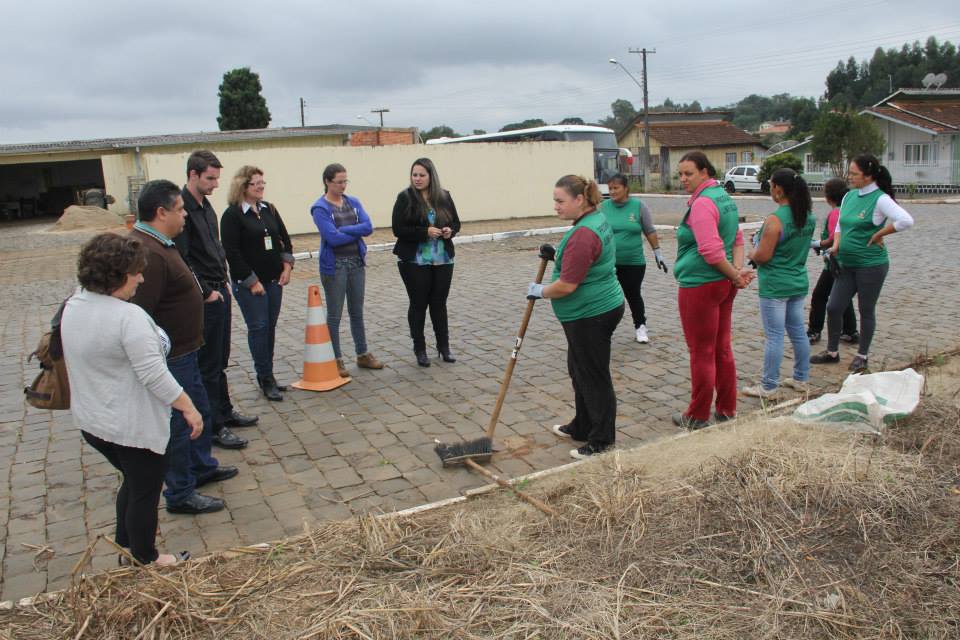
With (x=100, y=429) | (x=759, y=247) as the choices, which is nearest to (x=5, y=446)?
(x=100, y=429)

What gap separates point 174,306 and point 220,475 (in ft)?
3.98

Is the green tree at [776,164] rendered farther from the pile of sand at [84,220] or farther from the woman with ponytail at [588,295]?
the woman with ponytail at [588,295]

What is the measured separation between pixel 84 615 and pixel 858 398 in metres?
4.33

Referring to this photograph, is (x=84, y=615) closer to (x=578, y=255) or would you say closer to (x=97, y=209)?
(x=578, y=255)

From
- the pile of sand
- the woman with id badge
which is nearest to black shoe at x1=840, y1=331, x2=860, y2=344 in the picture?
the woman with id badge

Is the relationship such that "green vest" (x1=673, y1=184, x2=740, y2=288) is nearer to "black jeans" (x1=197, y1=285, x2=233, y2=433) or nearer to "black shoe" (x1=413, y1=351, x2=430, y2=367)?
"black shoe" (x1=413, y1=351, x2=430, y2=367)

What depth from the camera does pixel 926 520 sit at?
340 centimetres

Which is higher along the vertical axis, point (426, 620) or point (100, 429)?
point (100, 429)

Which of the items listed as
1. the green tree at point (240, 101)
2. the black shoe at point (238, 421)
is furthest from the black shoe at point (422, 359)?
the green tree at point (240, 101)

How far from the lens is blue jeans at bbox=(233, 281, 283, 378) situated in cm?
577

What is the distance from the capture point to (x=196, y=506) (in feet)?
13.7

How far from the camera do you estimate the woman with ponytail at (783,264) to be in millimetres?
5371

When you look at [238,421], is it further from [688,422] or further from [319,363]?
[688,422]

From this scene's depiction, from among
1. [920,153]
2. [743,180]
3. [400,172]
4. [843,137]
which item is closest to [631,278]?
[400,172]
